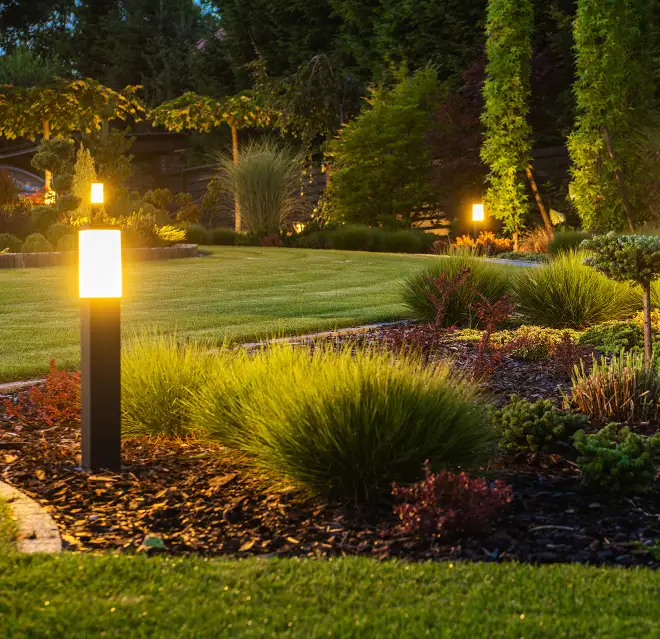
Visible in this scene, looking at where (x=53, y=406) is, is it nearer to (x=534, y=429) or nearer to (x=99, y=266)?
(x=99, y=266)

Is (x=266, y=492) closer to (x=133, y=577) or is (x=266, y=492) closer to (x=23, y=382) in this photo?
(x=133, y=577)

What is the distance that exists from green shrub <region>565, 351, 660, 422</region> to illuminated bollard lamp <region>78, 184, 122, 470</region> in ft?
7.47

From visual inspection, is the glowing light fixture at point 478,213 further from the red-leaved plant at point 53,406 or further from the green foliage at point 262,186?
the red-leaved plant at point 53,406

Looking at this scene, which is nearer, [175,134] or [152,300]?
[152,300]

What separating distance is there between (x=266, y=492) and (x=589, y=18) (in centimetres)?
1511

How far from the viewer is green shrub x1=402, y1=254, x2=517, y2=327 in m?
8.27

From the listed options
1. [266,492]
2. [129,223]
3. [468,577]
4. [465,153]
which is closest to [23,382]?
[266,492]

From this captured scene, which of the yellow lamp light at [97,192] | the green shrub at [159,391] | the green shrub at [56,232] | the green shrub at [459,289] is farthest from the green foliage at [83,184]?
the green shrub at [159,391]

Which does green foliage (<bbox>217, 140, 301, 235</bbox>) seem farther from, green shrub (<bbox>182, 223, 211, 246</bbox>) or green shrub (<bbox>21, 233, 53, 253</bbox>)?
green shrub (<bbox>21, 233, 53, 253</bbox>)

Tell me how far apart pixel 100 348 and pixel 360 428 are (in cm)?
117

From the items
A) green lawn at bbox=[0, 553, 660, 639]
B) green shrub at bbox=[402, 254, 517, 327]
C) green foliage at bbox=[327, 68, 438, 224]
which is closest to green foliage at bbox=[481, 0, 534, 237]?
green foliage at bbox=[327, 68, 438, 224]

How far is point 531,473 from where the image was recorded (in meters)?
4.00

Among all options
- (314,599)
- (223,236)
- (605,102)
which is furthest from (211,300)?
(223,236)

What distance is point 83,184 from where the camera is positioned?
56.6ft
